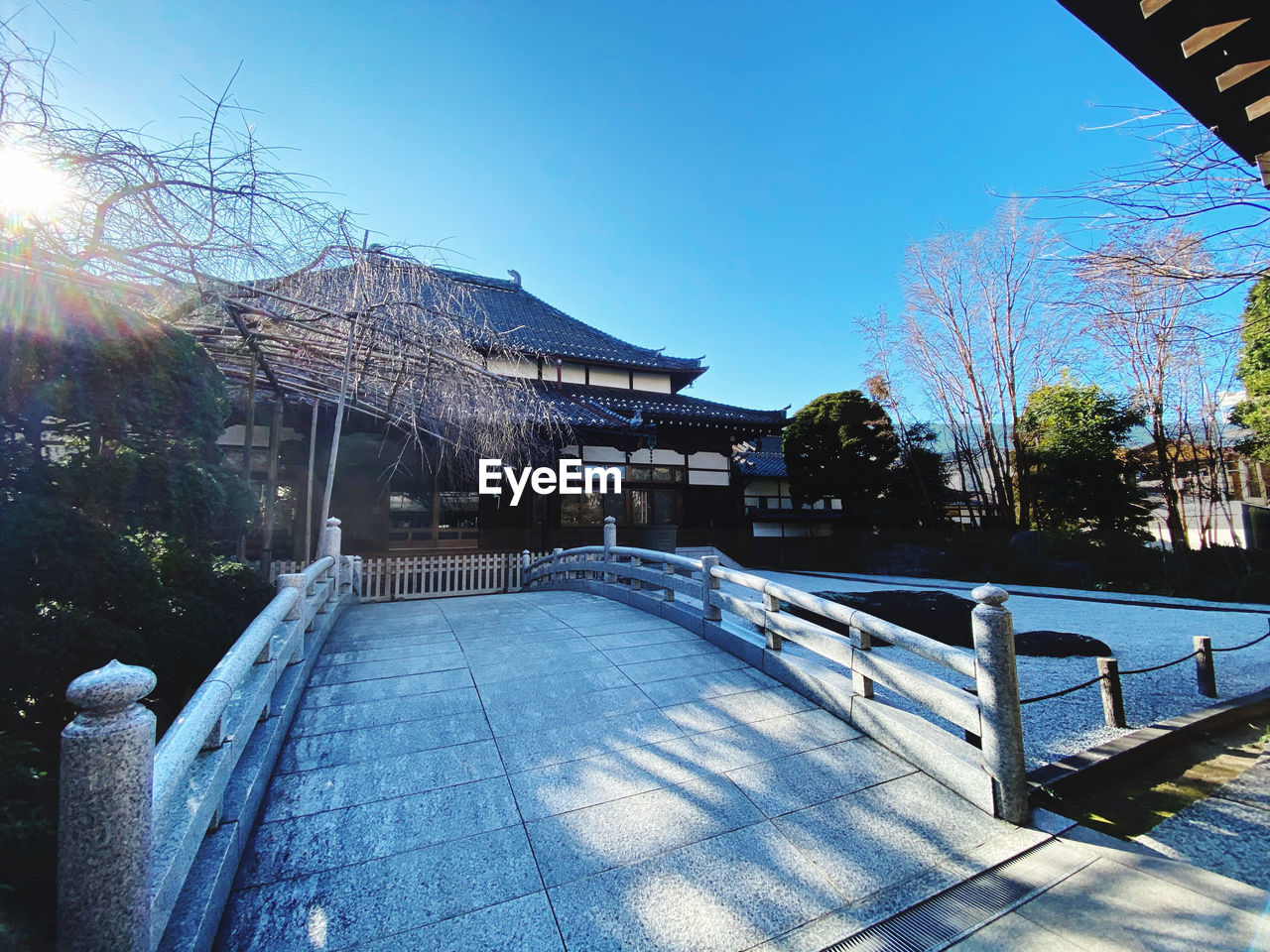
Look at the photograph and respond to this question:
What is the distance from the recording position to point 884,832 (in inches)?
98.6

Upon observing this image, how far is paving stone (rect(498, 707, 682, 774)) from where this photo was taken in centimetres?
304

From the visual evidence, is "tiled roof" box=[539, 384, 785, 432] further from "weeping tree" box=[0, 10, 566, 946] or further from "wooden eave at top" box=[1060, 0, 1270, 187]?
"wooden eave at top" box=[1060, 0, 1270, 187]

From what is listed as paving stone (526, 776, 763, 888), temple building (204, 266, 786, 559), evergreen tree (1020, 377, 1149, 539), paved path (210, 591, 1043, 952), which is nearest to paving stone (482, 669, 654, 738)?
paved path (210, 591, 1043, 952)

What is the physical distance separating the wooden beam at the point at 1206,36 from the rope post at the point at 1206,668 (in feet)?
16.6

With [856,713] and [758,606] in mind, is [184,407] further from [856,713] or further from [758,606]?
[856,713]

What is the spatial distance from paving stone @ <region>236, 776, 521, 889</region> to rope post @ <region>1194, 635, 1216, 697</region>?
6254 mm

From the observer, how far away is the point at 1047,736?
3.97 meters

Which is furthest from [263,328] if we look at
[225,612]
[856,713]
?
[856,713]

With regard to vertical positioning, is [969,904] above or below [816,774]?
below

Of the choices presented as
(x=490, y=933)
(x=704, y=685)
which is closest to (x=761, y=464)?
(x=704, y=685)

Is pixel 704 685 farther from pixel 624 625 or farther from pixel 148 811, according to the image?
pixel 148 811

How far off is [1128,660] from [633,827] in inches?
266

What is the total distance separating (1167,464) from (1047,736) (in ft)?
39.0

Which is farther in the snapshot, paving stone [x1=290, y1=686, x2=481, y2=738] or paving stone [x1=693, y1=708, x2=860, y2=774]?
paving stone [x1=290, y1=686, x2=481, y2=738]
